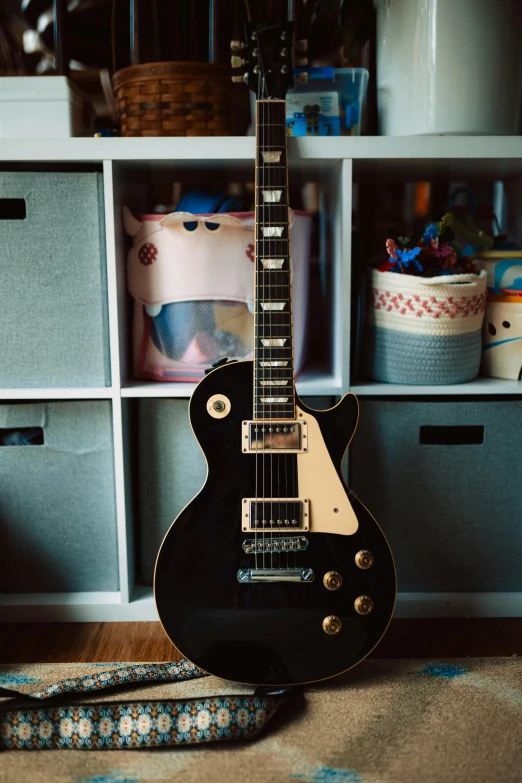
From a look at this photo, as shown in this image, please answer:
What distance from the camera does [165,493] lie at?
126 cm

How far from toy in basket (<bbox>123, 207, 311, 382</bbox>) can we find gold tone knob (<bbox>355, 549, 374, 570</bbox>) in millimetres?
381

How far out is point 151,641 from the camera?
1.21m

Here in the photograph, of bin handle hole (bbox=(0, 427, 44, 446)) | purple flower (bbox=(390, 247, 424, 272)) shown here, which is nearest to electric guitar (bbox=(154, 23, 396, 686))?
purple flower (bbox=(390, 247, 424, 272))

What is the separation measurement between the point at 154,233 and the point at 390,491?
2.03 ft

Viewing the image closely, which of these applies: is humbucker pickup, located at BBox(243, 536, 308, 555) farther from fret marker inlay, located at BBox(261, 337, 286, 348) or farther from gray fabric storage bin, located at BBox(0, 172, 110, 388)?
gray fabric storage bin, located at BBox(0, 172, 110, 388)

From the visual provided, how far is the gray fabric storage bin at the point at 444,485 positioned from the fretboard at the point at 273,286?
0.73 feet

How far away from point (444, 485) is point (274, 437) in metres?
0.37

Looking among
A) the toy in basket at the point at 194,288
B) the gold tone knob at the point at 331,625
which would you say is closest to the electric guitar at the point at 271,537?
the gold tone knob at the point at 331,625

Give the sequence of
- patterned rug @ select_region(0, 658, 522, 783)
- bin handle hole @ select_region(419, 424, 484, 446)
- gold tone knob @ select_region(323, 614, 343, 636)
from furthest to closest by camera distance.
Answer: bin handle hole @ select_region(419, 424, 484, 446) → gold tone knob @ select_region(323, 614, 343, 636) → patterned rug @ select_region(0, 658, 522, 783)

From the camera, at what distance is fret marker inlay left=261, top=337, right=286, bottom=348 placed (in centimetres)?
107

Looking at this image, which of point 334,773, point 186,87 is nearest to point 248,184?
point 186,87

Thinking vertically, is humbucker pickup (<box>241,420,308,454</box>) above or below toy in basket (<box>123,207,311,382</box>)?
below

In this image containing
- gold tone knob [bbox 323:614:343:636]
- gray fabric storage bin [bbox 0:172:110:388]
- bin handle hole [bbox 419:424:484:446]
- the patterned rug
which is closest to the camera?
the patterned rug

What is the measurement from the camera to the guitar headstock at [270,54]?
1104mm
